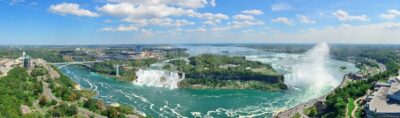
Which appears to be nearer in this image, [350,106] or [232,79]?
[350,106]

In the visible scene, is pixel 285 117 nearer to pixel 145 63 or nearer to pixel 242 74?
pixel 242 74

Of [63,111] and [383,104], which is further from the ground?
[383,104]

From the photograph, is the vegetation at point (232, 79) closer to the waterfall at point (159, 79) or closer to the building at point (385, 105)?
the waterfall at point (159, 79)

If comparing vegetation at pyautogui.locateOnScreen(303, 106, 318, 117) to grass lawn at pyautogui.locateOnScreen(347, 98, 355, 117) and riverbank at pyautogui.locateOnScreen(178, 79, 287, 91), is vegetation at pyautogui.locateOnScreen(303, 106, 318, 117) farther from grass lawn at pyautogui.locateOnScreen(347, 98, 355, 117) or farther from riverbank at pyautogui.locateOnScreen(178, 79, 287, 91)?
riverbank at pyautogui.locateOnScreen(178, 79, 287, 91)

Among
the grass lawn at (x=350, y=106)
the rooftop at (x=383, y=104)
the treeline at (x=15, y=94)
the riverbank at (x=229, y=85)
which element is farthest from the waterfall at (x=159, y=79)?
the rooftop at (x=383, y=104)

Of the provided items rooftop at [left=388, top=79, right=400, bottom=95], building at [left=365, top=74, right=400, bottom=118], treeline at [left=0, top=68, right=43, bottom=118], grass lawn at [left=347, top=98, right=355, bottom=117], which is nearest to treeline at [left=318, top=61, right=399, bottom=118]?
grass lawn at [left=347, top=98, right=355, bottom=117]

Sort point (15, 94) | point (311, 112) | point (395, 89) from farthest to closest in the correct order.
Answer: point (15, 94) → point (311, 112) → point (395, 89)

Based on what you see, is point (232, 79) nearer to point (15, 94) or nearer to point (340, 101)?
point (340, 101)

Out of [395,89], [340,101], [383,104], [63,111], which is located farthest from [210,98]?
[383,104]

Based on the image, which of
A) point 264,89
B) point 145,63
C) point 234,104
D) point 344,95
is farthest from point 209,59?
point 344,95
